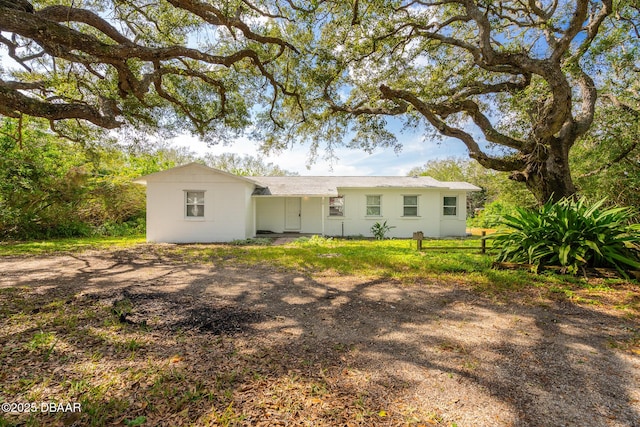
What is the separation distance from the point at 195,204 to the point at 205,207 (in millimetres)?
529

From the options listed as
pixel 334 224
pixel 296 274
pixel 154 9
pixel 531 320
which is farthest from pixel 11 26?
pixel 334 224

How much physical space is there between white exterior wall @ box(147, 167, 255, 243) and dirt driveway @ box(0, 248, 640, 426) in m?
7.10

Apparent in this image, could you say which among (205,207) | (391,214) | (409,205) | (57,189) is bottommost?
(391,214)

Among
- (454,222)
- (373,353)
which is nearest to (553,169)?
(454,222)

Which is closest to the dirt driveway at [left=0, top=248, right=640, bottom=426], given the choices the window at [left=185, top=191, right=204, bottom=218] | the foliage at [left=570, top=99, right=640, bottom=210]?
the window at [left=185, top=191, right=204, bottom=218]

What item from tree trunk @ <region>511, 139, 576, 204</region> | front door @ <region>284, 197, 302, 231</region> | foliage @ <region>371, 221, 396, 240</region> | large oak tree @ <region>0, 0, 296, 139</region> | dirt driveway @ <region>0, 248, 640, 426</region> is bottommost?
dirt driveway @ <region>0, 248, 640, 426</region>

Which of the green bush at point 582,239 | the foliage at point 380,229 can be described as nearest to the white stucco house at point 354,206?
the foliage at point 380,229

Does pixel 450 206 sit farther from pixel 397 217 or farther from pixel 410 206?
pixel 397 217

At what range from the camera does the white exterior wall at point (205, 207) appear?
39.8 ft

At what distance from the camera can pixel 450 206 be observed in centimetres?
1554

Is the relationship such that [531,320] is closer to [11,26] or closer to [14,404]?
[14,404]

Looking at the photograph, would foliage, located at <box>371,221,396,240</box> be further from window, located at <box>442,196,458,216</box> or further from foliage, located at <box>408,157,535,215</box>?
foliage, located at <box>408,157,535,215</box>

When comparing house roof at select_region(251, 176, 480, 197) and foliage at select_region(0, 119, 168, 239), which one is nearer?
foliage at select_region(0, 119, 168, 239)

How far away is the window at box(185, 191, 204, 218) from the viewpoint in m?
12.4
